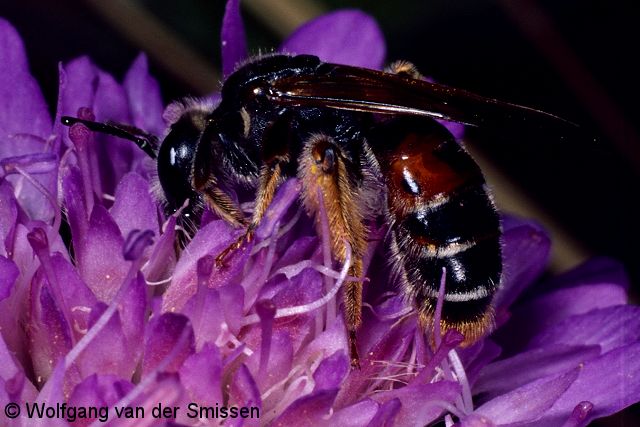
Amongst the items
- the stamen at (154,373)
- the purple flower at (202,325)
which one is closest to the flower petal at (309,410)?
the purple flower at (202,325)

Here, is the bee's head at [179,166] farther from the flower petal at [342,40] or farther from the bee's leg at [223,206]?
the flower petal at [342,40]

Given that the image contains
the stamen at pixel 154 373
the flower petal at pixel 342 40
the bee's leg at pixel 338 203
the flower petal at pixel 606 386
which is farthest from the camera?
the flower petal at pixel 342 40

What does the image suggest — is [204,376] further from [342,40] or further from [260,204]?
[342,40]

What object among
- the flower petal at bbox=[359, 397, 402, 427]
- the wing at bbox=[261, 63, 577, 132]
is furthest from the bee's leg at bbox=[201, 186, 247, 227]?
the flower petal at bbox=[359, 397, 402, 427]

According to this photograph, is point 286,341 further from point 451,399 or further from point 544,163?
point 544,163

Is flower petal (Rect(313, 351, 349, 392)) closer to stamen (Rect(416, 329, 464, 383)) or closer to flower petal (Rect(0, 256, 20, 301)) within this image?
stamen (Rect(416, 329, 464, 383))

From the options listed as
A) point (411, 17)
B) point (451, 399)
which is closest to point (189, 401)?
point (451, 399)
